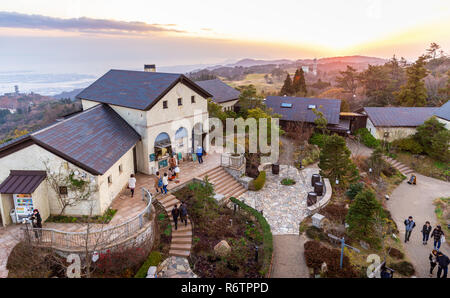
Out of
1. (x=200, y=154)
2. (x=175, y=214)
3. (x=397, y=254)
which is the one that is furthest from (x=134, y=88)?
(x=397, y=254)

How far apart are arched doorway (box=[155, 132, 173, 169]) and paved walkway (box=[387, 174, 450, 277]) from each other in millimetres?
18626

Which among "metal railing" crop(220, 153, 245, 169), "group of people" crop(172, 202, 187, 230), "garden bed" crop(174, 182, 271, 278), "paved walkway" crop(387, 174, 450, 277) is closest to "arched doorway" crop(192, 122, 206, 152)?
"metal railing" crop(220, 153, 245, 169)

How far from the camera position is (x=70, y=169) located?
16.4 m

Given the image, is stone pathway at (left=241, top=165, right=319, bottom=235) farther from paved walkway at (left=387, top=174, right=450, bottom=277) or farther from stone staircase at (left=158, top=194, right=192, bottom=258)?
paved walkway at (left=387, top=174, right=450, bottom=277)

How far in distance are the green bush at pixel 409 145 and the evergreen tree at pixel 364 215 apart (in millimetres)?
22106

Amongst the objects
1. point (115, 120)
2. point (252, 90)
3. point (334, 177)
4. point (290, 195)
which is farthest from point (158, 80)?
point (252, 90)

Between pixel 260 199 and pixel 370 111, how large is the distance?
25.4 metres

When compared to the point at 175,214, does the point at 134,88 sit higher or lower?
higher

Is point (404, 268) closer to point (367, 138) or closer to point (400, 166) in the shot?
point (400, 166)

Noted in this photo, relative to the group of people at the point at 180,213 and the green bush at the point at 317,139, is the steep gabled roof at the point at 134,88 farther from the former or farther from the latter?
the green bush at the point at 317,139

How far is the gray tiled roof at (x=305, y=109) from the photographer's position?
39.6 meters

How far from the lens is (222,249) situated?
55.3 feet

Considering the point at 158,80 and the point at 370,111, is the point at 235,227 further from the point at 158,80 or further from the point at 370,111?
the point at 370,111

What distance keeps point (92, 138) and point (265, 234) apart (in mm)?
12719
